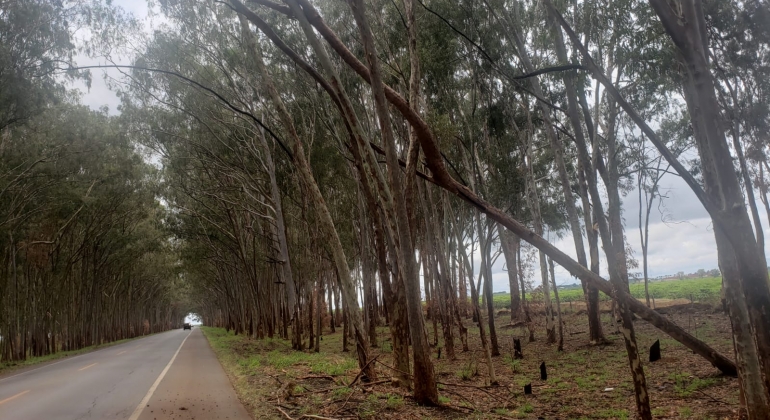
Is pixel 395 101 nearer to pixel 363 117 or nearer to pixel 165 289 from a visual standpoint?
pixel 363 117

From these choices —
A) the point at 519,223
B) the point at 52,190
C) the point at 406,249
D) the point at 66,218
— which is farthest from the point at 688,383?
the point at 66,218

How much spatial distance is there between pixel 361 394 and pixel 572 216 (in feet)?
29.2

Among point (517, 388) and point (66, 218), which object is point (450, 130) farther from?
point (66, 218)

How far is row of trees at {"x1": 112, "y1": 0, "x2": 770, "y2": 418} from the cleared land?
2.14 ft

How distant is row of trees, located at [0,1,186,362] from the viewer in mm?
16062

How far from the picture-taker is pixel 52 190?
79.6ft

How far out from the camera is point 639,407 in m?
5.89

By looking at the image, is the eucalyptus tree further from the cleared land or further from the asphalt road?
the cleared land

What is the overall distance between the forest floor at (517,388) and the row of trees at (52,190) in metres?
11.8

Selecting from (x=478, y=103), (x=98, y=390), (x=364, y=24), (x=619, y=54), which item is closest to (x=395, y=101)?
(x=364, y=24)

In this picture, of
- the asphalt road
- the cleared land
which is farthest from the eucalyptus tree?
the cleared land

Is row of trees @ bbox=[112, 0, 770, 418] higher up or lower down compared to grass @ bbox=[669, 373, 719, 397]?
higher up

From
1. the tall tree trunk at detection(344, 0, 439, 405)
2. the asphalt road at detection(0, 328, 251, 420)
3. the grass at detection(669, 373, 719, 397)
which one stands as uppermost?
the tall tree trunk at detection(344, 0, 439, 405)

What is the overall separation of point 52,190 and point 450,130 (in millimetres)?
21240
